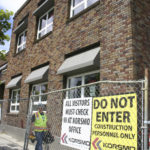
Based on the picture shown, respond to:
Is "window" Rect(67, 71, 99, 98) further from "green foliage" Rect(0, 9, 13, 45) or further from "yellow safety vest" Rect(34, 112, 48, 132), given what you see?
"green foliage" Rect(0, 9, 13, 45)

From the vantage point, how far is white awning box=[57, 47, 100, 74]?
21.3 ft

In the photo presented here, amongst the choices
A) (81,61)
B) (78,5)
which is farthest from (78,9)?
(81,61)

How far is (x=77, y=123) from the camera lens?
376 cm

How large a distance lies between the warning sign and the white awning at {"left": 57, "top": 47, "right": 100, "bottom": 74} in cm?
313

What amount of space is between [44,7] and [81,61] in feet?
18.0

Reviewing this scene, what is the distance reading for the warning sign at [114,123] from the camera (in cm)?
287

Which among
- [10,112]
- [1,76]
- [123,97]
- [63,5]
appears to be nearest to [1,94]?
[1,76]

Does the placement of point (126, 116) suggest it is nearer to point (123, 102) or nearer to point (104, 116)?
point (123, 102)

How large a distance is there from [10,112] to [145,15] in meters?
10.7

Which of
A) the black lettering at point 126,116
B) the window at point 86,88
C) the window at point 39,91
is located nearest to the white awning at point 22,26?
the window at point 39,91

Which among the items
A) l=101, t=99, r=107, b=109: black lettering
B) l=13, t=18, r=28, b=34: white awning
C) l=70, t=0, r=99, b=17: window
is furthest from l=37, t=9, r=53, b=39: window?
l=101, t=99, r=107, b=109: black lettering

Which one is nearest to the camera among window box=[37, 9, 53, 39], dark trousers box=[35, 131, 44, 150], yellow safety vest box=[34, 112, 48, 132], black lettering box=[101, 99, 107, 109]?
black lettering box=[101, 99, 107, 109]

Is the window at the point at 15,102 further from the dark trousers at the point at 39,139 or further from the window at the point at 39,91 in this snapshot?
the dark trousers at the point at 39,139

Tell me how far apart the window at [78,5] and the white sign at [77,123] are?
528 centimetres
